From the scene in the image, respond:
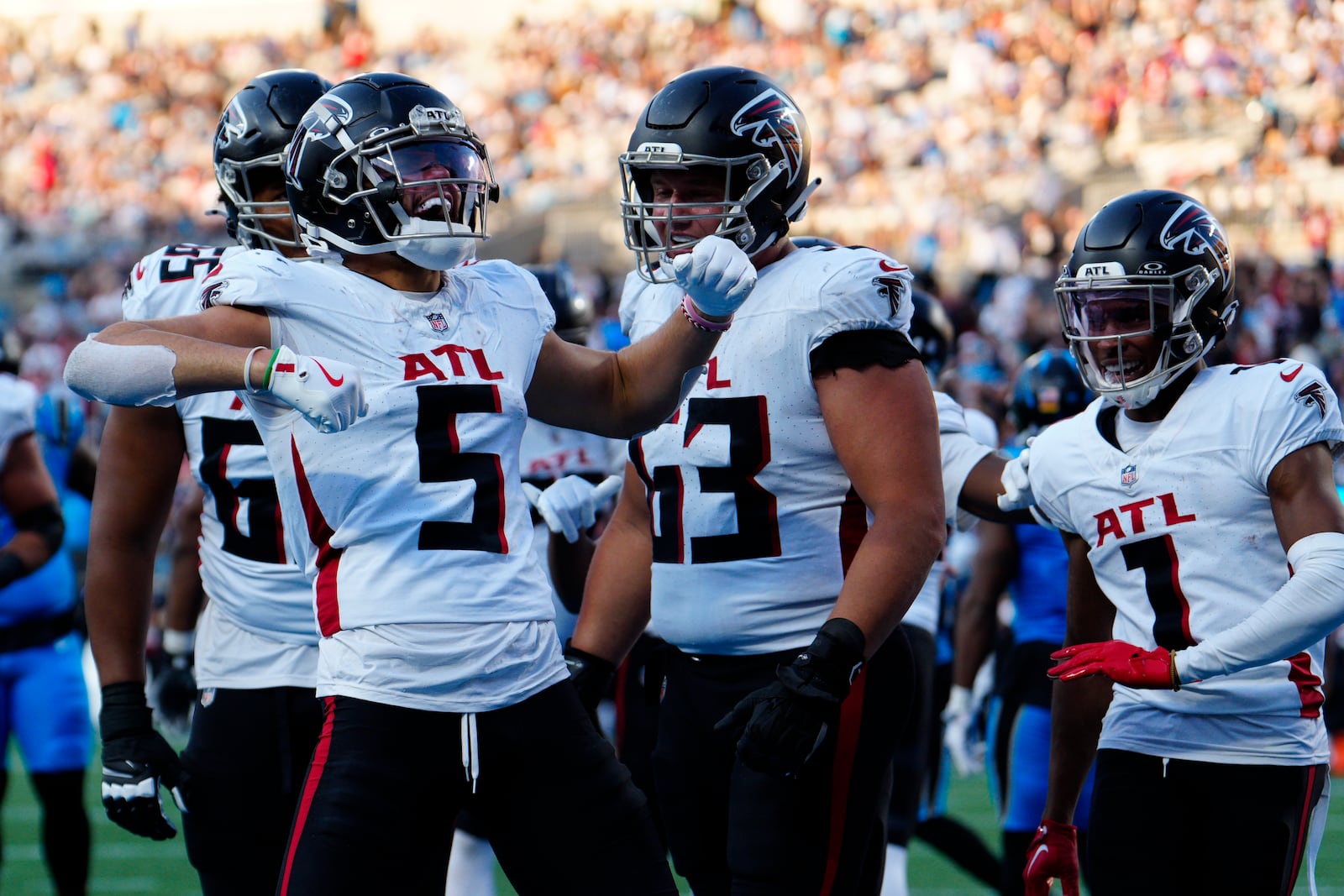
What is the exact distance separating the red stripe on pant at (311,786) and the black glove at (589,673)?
2.67 ft

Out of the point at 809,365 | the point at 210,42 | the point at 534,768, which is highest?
the point at 210,42

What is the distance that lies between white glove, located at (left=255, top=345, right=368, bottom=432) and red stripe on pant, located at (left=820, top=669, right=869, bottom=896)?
102 centimetres

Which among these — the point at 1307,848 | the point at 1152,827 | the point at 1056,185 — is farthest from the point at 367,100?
the point at 1056,185

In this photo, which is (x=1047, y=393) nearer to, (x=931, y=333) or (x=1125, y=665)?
(x=931, y=333)

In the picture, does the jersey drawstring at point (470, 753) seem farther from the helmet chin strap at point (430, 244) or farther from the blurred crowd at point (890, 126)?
the blurred crowd at point (890, 126)

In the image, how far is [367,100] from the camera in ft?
8.64

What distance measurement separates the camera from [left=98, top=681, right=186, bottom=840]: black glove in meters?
3.09

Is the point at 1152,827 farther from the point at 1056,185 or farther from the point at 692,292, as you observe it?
the point at 1056,185

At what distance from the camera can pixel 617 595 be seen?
3.30 m

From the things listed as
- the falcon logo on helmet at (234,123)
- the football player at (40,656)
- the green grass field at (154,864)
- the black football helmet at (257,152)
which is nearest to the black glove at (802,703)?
the black football helmet at (257,152)

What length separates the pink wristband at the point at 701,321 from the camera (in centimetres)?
272

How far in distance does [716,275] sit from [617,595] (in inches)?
35.0

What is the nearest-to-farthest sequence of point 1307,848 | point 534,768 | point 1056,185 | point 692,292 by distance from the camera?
point 534,768
point 692,292
point 1307,848
point 1056,185

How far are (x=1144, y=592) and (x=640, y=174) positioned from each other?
1.17 m
